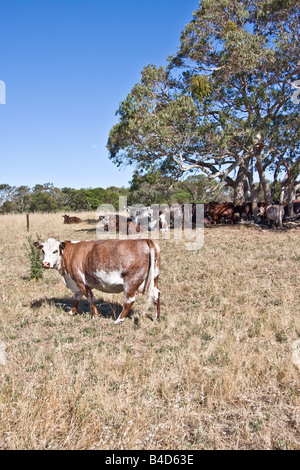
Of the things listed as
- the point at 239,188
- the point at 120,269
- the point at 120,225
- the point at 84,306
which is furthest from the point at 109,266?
the point at 239,188

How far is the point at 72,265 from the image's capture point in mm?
6633

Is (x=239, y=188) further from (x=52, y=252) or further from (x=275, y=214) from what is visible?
(x=52, y=252)

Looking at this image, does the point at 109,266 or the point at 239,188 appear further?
the point at 239,188

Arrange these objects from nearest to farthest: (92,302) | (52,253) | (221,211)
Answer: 1. (92,302)
2. (52,253)
3. (221,211)

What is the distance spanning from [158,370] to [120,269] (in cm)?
219

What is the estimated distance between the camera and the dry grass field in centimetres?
314

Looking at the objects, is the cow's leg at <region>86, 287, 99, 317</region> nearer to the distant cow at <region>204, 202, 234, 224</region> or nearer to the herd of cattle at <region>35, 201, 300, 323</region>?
the herd of cattle at <region>35, 201, 300, 323</region>

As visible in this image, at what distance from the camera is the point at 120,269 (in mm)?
6051

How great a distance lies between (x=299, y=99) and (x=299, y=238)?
26.7ft

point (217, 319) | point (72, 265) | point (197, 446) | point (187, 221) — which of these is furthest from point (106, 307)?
point (187, 221)

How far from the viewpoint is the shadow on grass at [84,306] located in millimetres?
6793

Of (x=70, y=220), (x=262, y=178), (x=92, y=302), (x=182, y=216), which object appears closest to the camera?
(x=92, y=302)

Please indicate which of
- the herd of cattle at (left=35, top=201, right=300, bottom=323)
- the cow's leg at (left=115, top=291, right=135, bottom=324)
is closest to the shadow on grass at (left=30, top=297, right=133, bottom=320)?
the herd of cattle at (left=35, top=201, right=300, bottom=323)

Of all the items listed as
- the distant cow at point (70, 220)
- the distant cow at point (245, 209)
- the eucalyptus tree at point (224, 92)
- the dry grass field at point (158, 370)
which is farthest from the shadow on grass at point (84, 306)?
the distant cow at point (70, 220)
